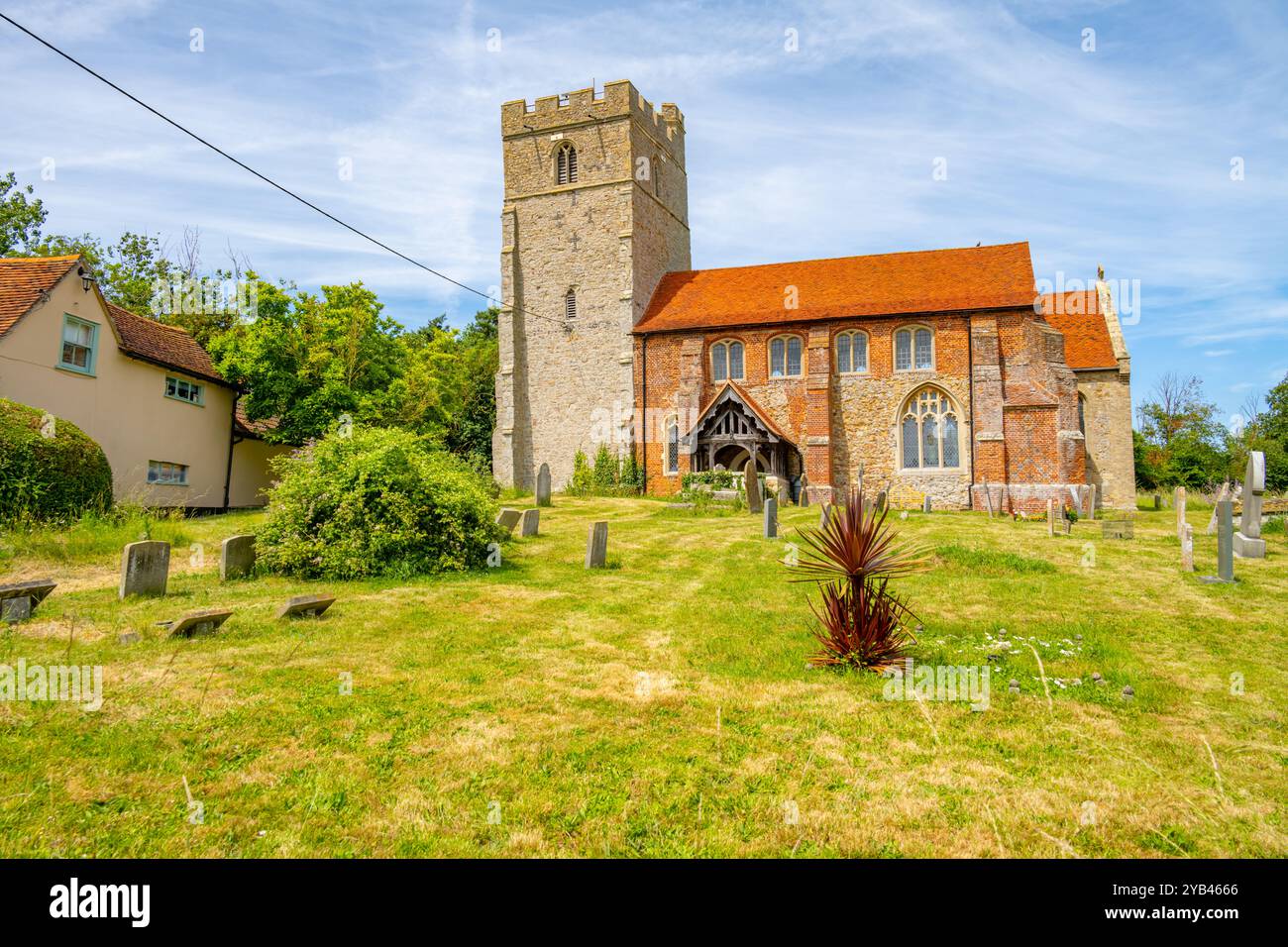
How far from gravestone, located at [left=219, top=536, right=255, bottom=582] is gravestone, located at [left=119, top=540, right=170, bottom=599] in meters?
1.13

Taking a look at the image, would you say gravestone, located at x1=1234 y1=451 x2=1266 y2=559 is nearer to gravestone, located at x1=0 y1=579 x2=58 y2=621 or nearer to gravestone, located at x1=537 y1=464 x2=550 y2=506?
gravestone, located at x1=0 y1=579 x2=58 y2=621

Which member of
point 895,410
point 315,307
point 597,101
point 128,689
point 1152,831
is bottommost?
point 1152,831

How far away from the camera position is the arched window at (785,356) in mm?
31375

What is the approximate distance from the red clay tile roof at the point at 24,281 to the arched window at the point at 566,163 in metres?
20.6

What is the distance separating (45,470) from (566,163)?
26.2m

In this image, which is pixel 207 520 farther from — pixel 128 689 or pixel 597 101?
pixel 597 101

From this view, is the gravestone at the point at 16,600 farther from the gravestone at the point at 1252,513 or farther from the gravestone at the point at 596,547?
the gravestone at the point at 1252,513

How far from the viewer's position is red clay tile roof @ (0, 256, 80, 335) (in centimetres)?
1839

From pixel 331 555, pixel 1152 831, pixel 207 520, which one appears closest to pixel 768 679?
pixel 1152 831

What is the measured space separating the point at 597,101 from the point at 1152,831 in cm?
3576

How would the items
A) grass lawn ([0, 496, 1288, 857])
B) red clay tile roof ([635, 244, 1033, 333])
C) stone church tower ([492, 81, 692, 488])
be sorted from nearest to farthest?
1. grass lawn ([0, 496, 1288, 857])
2. red clay tile roof ([635, 244, 1033, 333])
3. stone church tower ([492, 81, 692, 488])

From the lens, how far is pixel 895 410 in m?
30.0

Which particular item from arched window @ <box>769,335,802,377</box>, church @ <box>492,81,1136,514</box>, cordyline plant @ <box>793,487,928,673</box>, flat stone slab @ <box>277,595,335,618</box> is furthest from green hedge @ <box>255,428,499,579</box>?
arched window @ <box>769,335,802,377</box>

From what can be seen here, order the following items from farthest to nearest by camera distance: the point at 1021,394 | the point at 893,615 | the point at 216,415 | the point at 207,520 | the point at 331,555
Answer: the point at 1021,394 < the point at 216,415 < the point at 207,520 < the point at 331,555 < the point at 893,615
